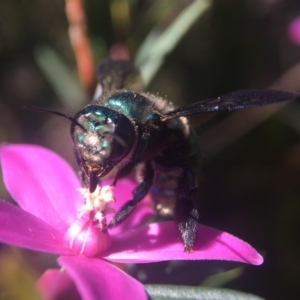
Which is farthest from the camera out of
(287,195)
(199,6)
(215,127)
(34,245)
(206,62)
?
(206,62)

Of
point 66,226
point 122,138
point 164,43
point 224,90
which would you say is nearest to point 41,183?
point 66,226

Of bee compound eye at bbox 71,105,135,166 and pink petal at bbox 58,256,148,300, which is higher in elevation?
bee compound eye at bbox 71,105,135,166

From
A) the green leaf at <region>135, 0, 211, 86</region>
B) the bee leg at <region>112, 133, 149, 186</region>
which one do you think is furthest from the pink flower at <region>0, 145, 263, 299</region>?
the green leaf at <region>135, 0, 211, 86</region>

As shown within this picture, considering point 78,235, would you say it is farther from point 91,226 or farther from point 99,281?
point 99,281

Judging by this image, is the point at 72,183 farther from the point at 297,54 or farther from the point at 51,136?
the point at 297,54

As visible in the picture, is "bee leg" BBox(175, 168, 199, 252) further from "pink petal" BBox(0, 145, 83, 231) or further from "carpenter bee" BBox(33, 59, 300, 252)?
"pink petal" BBox(0, 145, 83, 231)

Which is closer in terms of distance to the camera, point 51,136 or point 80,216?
point 80,216

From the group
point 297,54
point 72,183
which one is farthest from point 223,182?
point 72,183
